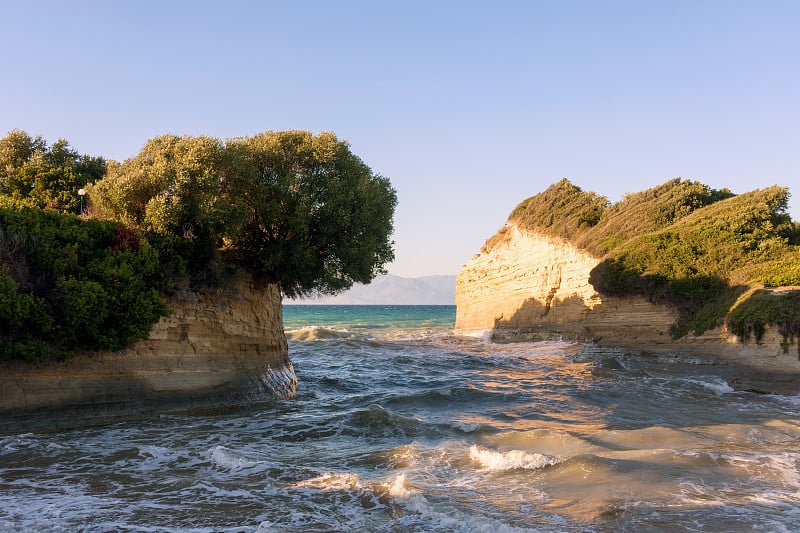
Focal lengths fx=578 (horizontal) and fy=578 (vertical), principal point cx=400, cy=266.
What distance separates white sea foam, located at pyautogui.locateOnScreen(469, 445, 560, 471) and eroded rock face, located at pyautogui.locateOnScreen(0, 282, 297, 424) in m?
8.04

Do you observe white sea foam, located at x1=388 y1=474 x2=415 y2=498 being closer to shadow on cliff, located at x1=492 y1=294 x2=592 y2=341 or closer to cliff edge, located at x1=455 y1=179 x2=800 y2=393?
cliff edge, located at x1=455 y1=179 x2=800 y2=393

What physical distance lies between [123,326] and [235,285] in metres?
4.07

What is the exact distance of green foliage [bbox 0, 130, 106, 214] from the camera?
61.0 feet

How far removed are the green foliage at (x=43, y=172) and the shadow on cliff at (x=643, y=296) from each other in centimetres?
2402

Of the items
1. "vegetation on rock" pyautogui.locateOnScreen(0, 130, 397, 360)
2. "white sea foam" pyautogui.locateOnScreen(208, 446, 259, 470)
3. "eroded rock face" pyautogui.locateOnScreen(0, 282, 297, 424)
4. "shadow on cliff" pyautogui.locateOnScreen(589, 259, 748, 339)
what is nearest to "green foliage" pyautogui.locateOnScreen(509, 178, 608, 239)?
"shadow on cliff" pyautogui.locateOnScreen(589, 259, 748, 339)

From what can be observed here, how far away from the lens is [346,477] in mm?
9586

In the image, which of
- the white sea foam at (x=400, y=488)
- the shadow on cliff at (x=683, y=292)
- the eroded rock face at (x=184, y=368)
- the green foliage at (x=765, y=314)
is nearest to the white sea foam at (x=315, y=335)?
the shadow on cliff at (x=683, y=292)

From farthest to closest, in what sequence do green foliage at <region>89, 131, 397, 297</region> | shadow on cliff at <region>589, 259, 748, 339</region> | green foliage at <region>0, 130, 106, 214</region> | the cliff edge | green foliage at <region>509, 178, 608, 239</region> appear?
green foliage at <region>509, 178, 608, 239</region>, shadow on cliff at <region>589, 259, 748, 339</region>, the cliff edge, green foliage at <region>0, 130, 106, 214</region>, green foliage at <region>89, 131, 397, 297</region>

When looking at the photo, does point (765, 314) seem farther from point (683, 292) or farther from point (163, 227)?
point (163, 227)

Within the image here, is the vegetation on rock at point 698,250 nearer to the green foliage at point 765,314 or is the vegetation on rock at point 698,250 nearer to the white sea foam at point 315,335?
the green foliage at point 765,314

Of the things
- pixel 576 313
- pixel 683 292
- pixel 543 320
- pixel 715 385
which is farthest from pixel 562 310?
pixel 715 385

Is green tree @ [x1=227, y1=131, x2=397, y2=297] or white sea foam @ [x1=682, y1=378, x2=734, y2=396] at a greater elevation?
green tree @ [x1=227, y1=131, x2=397, y2=297]

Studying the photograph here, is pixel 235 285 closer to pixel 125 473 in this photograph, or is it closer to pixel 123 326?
pixel 123 326

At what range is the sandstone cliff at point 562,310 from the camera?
2166 centimetres
